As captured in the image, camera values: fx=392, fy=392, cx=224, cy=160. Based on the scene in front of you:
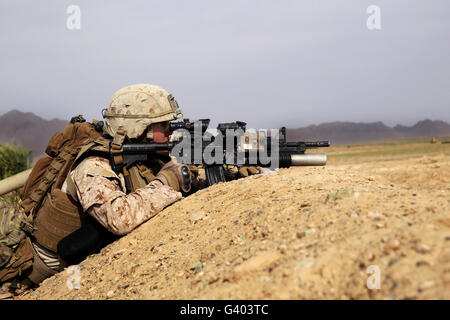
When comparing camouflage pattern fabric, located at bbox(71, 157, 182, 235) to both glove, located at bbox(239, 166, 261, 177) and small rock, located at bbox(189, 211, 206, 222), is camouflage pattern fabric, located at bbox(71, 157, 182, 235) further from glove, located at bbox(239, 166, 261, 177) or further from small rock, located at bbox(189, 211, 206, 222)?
glove, located at bbox(239, 166, 261, 177)

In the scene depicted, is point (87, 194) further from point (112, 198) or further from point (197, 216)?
point (197, 216)

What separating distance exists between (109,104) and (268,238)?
2.94m

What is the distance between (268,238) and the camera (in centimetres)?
316

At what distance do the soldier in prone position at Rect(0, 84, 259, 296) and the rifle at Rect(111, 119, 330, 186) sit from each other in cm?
26

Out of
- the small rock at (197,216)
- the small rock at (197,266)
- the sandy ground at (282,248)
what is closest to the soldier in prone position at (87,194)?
the sandy ground at (282,248)

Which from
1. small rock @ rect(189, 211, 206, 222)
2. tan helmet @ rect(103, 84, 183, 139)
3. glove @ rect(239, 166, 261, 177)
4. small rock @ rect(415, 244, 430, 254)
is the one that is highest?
tan helmet @ rect(103, 84, 183, 139)

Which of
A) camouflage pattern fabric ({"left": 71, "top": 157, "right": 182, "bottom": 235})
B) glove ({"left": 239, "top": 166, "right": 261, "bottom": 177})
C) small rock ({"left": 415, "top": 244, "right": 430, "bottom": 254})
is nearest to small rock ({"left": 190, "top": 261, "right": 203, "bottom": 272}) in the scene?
camouflage pattern fabric ({"left": 71, "top": 157, "right": 182, "bottom": 235})

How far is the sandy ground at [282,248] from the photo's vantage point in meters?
2.33

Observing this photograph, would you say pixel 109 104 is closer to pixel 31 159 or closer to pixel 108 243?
pixel 108 243

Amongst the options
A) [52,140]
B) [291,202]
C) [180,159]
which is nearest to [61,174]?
[52,140]

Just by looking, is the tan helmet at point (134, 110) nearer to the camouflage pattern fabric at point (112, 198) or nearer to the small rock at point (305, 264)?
the camouflage pattern fabric at point (112, 198)

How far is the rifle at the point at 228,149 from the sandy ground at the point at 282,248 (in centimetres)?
45

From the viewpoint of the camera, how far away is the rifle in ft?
17.1

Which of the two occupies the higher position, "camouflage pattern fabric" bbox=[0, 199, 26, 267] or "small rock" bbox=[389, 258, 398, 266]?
"small rock" bbox=[389, 258, 398, 266]
